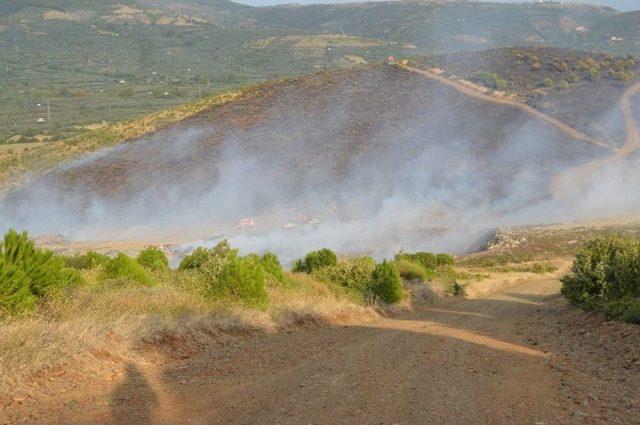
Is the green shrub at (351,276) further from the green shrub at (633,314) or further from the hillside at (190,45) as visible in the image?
the hillside at (190,45)

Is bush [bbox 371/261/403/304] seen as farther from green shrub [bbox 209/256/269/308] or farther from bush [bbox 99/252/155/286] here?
bush [bbox 99/252/155/286]

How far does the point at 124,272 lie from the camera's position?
16578mm

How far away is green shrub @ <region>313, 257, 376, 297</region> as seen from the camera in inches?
824

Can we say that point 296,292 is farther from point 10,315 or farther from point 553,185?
point 553,185

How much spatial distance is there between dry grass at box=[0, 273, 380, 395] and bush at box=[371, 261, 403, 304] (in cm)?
457

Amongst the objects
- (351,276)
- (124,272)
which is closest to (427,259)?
(351,276)

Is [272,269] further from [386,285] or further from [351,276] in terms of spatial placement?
[386,285]

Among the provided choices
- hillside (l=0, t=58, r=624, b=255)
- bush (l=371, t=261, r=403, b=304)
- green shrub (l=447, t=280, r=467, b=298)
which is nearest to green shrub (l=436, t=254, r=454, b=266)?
green shrub (l=447, t=280, r=467, b=298)

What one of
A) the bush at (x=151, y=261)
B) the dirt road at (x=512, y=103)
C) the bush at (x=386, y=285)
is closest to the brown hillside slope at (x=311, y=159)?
the dirt road at (x=512, y=103)

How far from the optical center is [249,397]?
25.6ft

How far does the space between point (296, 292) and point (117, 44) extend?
157954 millimetres

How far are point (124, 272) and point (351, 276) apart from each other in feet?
25.0

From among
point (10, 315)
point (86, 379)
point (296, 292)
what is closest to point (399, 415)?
point (86, 379)

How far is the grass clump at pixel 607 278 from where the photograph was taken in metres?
15.3
